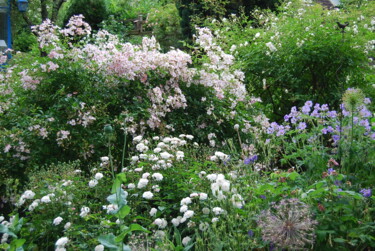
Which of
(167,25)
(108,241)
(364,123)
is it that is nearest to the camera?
(108,241)

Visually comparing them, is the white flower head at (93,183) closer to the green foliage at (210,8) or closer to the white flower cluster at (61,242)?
the white flower cluster at (61,242)

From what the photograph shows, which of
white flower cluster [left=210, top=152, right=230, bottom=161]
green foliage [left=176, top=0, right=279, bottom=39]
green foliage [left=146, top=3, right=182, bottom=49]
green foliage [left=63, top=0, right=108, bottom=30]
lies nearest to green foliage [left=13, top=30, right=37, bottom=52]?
green foliage [left=63, top=0, right=108, bottom=30]

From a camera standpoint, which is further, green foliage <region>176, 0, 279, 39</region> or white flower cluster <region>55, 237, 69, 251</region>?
green foliage <region>176, 0, 279, 39</region>

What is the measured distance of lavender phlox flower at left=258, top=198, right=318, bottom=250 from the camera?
6.65 feet

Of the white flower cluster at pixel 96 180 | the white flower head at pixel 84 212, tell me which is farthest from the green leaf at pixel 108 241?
the white flower cluster at pixel 96 180

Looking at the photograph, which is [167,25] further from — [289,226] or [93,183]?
[289,226]

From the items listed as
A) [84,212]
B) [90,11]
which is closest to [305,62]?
[84,212]

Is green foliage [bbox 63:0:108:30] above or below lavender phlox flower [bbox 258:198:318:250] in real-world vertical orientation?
below

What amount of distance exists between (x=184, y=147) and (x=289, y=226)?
2252mm

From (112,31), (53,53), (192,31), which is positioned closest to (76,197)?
(53,53)

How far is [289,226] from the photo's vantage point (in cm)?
204

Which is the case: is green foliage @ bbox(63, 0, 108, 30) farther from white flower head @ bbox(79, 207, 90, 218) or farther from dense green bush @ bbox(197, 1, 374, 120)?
white flower head @ bbox(79, 207, 90, 218)

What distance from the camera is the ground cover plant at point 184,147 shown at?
7.79 ft

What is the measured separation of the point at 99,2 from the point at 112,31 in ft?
4.48
